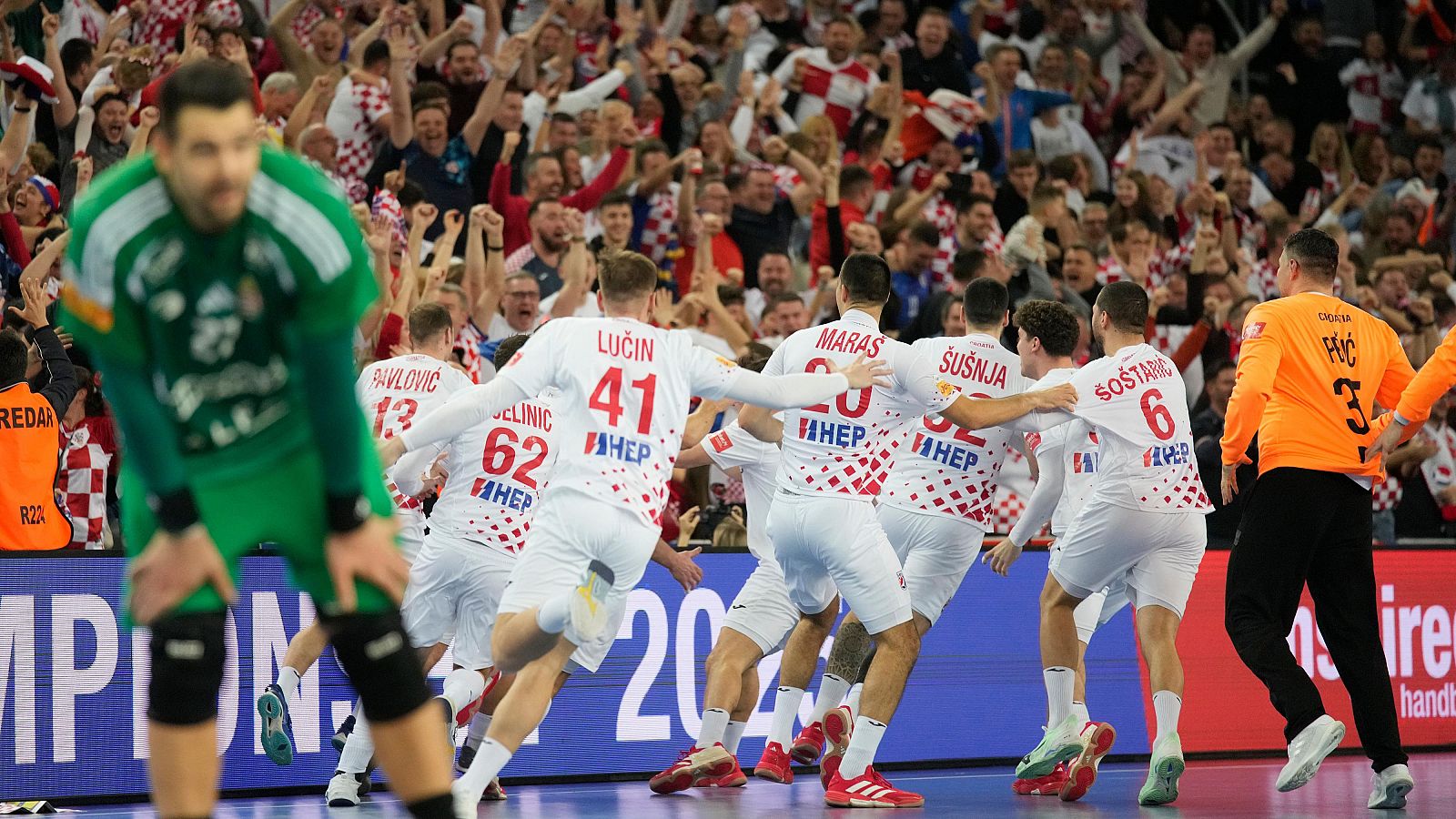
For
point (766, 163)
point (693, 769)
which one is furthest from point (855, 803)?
point (766, 163)

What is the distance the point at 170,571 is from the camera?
14.5 ft

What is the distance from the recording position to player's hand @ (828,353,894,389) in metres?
7.92

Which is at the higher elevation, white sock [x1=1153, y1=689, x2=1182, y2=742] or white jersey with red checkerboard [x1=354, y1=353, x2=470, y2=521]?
white jersey with red checkerboard [x1=354, y1=353, x2=470, y2=521]

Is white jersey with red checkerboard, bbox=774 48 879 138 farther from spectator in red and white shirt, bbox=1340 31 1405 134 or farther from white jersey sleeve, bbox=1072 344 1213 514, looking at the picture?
white jersey sleeve, bbox=1072 344 1213 514

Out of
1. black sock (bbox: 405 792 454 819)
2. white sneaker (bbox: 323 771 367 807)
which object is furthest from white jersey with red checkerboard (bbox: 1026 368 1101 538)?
black sock (bbox: 405 792 454 819)

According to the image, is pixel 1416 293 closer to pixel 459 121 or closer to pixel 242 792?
pixel 459 121

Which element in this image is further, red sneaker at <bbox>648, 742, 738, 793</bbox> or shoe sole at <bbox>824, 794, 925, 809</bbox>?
red sneaker at <bbox>648, 742, 738, 793</bbox>

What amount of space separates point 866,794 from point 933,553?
1.67m

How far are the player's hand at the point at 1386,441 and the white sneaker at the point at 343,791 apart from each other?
5535 millimetres

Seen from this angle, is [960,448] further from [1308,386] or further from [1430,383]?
[1430,383]

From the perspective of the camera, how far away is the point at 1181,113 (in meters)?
19.7

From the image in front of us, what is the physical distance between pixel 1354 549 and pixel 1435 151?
12619mm

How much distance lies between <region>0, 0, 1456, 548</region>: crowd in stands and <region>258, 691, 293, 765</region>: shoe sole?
3.13m

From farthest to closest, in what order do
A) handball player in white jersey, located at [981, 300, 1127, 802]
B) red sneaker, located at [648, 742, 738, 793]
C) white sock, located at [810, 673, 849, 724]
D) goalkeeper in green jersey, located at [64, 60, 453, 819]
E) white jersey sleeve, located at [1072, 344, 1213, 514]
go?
white sock, located at [810, 673, 849, 724] → handball player in white jersey, located at [981, 300, 1127, 802] → red sneaker, located at [648, 742, 738, 793] → white jersey sleeve, located at [1072, 344, 1213, 514] → goalkeeper in green jersey, located at [64, 60, 453, 819]
